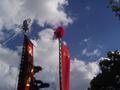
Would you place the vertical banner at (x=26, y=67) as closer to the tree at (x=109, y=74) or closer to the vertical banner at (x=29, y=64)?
the vertical banner at (x=29, y=64)

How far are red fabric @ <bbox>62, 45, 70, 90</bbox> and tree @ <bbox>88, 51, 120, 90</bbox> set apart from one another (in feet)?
56.6

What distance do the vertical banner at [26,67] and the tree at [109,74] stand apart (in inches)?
712

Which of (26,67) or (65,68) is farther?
(26,67)

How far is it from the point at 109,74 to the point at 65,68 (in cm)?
1985

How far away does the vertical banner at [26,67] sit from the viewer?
5356 cm

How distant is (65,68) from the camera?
168 ft

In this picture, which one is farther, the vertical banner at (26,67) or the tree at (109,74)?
the tree at (109,74)

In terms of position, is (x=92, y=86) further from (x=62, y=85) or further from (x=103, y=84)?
(x=62, y=85)

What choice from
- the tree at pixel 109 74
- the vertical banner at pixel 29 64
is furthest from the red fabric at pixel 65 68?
the tree at pixel 109 74

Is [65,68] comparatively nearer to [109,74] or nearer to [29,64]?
[29,64]

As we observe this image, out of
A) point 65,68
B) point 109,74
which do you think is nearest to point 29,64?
point 65,68

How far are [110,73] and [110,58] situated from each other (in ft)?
9.79

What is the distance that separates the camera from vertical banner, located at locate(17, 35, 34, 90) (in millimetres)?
53562

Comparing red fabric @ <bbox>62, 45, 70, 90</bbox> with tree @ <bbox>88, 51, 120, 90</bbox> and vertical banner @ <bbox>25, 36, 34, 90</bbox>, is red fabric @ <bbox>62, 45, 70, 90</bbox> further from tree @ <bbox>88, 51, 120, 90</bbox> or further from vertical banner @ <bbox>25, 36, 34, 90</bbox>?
tree @ <bbox>88, 51, 120, 90</bbox>
